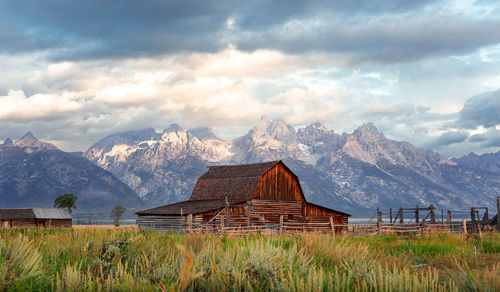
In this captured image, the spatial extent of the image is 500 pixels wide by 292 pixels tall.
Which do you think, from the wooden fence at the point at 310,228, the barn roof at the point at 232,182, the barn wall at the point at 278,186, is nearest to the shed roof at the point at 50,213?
the barn roof at the point at 232,182

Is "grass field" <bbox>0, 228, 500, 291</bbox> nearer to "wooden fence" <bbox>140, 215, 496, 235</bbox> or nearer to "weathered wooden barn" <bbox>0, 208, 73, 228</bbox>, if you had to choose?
"wooden fence" <bbox>140, 215, 496, 235</bbox>

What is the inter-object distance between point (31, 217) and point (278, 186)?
123 ft

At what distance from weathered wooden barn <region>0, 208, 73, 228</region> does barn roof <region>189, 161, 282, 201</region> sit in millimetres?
24866

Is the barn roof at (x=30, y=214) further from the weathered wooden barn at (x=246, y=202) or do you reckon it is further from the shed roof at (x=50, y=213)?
the weathered wooden barn at (x=246, y=202)

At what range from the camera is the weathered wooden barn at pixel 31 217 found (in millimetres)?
61519

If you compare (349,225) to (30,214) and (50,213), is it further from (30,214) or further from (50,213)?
(50,213)

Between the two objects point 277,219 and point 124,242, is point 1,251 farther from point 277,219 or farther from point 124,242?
point 277,219

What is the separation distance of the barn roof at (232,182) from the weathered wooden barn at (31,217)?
24866 mm

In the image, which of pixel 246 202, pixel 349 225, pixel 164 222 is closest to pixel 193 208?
pixel 164 222

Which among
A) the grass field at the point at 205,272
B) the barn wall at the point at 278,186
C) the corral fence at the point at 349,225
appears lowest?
the corral fence at the point at 349,225

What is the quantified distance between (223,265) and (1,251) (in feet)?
12.7

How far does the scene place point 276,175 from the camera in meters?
45.5

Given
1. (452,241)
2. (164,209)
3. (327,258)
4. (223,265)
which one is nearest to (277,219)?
(164,209)

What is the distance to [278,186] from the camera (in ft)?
149
